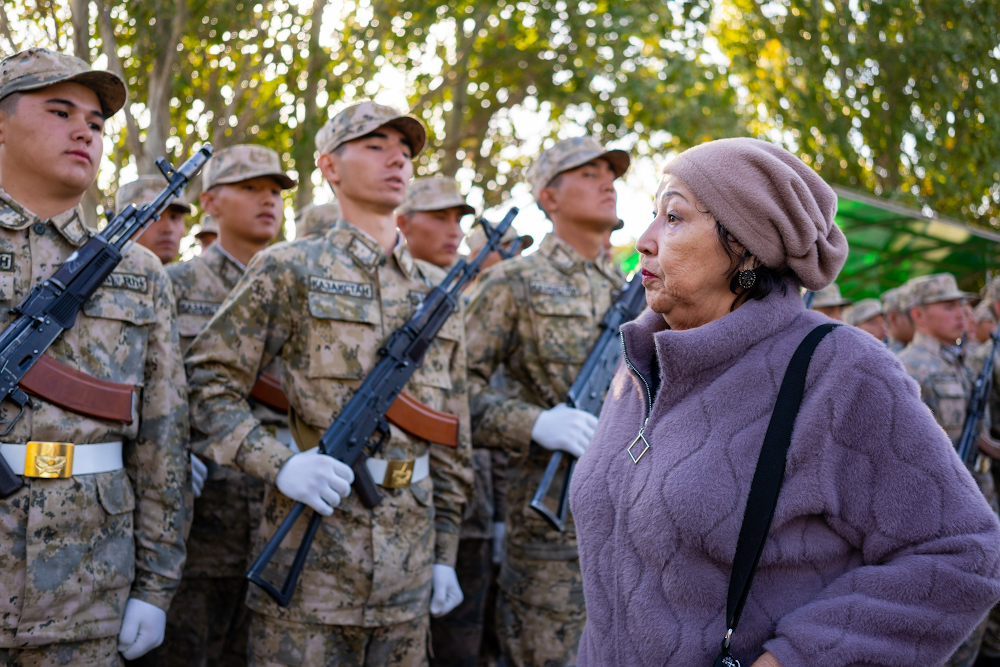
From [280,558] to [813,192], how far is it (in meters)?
2.18

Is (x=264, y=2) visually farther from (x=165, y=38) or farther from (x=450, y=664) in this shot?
(x=450, y=664)

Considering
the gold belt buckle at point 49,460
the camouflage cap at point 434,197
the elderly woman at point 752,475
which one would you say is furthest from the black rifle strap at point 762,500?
the camouflage cap at point 434,197

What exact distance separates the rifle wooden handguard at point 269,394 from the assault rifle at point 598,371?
123 centimetres

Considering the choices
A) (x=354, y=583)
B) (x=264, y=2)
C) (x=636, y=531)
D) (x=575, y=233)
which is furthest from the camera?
(x=264, y=2)

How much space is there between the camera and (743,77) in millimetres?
16438

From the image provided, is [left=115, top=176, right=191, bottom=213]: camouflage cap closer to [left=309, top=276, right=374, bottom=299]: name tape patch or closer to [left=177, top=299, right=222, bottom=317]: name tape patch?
[left=177, top=299, right=222, bottom=317]: name tape patch

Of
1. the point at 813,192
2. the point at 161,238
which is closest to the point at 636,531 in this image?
the point at 813,192

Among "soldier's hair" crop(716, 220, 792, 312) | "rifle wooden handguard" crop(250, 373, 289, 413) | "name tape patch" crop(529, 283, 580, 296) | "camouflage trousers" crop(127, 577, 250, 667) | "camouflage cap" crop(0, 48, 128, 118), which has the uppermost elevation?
"camouflage cap" crop(0, 48, 128, 118)

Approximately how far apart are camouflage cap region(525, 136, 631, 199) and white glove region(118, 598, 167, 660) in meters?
2.82

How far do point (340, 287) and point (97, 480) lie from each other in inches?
43.1

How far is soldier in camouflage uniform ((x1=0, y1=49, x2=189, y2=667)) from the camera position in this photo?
248 cm

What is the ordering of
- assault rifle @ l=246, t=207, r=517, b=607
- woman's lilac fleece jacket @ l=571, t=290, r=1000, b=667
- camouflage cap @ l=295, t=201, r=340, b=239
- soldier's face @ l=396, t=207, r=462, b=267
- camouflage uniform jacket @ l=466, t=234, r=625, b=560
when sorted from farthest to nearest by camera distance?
soldier's face @ l=396, t=207, r=462, b=267
camouflage cap @ l=295, t=201, r=340, b=239
camouflage uniform jacket @ l=466, t=234, r=625, b=560
assault rifle @ l=246, t=207, r=517, b=607
woman's lilac fleece jacket @ l=571, t=290, r=1000, b=667

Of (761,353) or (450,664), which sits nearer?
(761,353)

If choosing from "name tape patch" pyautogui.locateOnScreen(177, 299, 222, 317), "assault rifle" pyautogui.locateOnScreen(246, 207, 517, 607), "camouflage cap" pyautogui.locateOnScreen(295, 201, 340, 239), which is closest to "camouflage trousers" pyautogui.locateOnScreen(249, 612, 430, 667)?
"assault rifle" pyautogui.locateOnScreen(246, 207, 517, 607)
